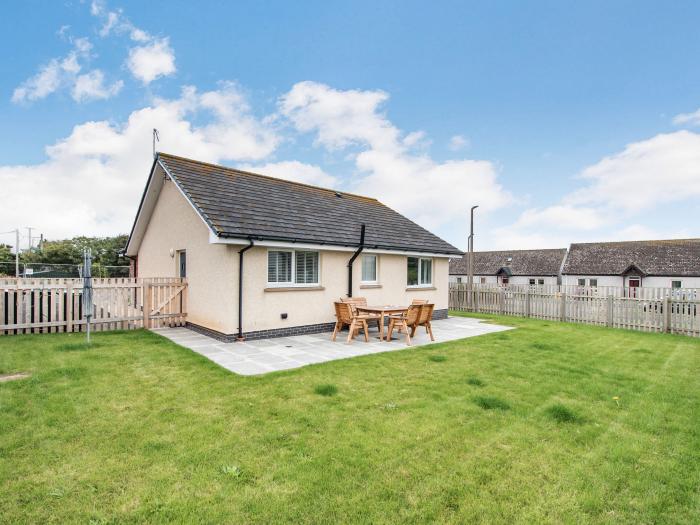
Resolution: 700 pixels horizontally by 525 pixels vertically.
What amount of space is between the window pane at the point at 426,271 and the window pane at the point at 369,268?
9.76 ft

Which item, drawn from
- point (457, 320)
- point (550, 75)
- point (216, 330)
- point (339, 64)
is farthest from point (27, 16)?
point (550, 75)

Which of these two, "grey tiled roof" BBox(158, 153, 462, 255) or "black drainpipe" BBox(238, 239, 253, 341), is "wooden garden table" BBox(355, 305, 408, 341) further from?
"black drainpipe" BBox(238, 239, 253, 341)

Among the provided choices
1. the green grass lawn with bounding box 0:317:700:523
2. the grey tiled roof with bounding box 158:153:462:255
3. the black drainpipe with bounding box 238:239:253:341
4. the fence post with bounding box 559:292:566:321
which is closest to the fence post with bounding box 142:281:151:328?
the grey tiled roof with bounding box 158:153:462:255

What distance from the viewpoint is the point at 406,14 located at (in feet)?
49.6

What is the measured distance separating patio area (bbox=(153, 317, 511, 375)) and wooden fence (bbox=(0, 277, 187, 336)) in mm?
802

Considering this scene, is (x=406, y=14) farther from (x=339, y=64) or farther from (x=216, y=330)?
(x=216, y=330)

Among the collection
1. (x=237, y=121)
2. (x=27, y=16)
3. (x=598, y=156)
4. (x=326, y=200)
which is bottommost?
(x=326, y=200)

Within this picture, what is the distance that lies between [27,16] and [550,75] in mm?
21382

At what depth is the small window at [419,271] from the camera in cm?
1513

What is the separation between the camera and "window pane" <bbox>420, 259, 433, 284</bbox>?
51.7 feet

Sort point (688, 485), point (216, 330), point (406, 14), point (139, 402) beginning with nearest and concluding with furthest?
point (688, 485), point (139, 402), point (216, 330), point (406, 14)

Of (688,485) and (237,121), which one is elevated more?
(237,121)

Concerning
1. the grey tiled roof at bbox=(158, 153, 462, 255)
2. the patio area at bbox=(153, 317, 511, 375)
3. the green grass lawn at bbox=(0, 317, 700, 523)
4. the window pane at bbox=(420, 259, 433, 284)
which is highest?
the grey tiled roof at bbox=(158, 153, 462, 255)

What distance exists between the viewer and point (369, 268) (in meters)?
13.6
